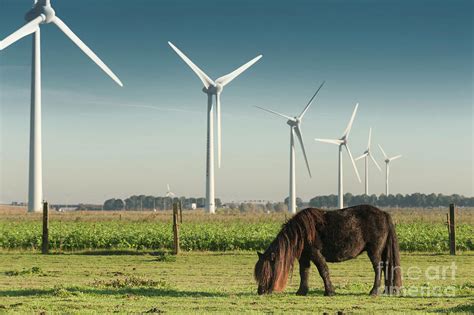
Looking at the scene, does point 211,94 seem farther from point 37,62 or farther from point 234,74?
point 37,62

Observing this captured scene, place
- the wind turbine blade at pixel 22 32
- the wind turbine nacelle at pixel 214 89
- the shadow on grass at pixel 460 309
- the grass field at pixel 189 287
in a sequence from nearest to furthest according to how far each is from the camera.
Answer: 1. the shadow on grass at pixel 460 309
2. the grass field at pixel 189 287
3. the wind turbine blade at pixel 22 32
4. the wind turbine nacelle at pixel 214 89

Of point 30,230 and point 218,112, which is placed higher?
point 218,112

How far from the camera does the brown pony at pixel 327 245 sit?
13.4 metres

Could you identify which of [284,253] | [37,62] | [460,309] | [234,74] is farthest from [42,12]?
[460,309]

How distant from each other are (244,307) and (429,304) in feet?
11.3

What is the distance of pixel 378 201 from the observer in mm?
192000

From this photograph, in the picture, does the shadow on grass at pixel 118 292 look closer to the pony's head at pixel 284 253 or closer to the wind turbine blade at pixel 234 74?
the pony's head at pixel 284 253

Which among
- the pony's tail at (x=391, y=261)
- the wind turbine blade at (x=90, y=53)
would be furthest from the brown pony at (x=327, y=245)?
the wind turbine blade at (x=90, y=53)

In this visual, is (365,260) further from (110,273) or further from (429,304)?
(429,304)

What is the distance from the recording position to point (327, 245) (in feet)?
45.6

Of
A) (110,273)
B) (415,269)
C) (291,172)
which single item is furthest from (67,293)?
(291,172)

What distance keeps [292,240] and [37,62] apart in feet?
148

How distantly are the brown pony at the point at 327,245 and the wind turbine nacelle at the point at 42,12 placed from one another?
44800 mm

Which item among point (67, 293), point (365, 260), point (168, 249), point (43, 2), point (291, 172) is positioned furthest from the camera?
point (291, 172)
